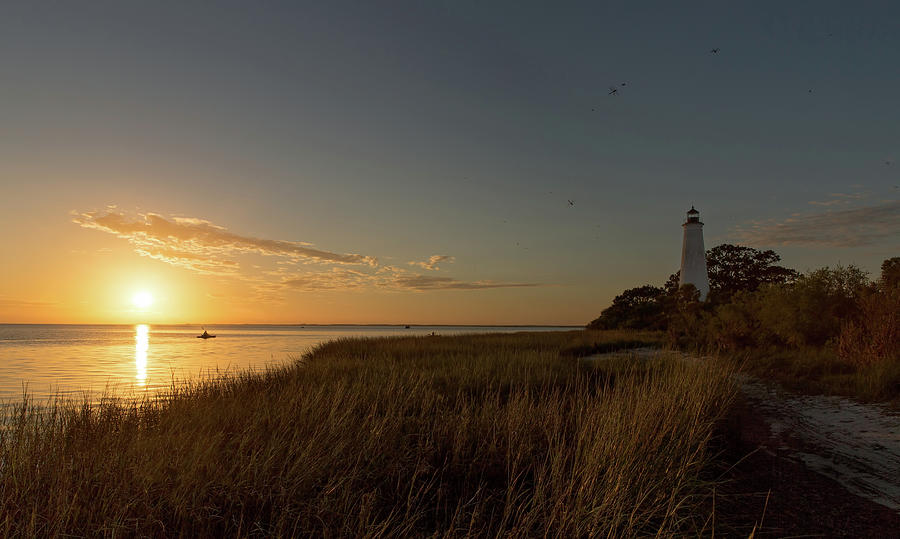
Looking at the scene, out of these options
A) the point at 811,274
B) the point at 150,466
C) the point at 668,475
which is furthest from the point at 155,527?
the point at 811,274

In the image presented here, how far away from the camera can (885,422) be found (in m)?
7.75

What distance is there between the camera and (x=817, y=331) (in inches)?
648

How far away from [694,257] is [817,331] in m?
21.2

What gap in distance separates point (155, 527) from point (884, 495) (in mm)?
7054

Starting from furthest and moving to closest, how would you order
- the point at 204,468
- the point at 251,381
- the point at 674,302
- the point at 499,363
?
1. the point at 674,302
2. the point at 499,363
3. the point at 251,381
4. the point at 204,468

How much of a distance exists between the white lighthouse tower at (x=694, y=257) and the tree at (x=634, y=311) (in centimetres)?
390

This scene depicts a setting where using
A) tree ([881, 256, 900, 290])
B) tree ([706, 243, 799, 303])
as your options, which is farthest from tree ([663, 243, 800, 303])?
tree ([881, 256, 900, 290])

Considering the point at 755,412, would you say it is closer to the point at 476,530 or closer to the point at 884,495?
the point at 884,495

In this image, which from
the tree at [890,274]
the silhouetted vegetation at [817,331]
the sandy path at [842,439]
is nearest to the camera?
the sandy path at [842,439]

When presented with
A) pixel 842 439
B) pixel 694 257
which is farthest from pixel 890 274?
pixel 694 257

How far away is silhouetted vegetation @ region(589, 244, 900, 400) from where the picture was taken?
11.1 m

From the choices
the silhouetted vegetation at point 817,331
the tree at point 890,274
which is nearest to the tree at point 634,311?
the silhouetted vegetation at point 817,331

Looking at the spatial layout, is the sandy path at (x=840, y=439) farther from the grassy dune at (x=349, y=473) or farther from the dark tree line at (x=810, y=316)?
the dark tree line at (x=810, y=316)

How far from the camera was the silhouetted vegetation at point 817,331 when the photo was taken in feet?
36.4
